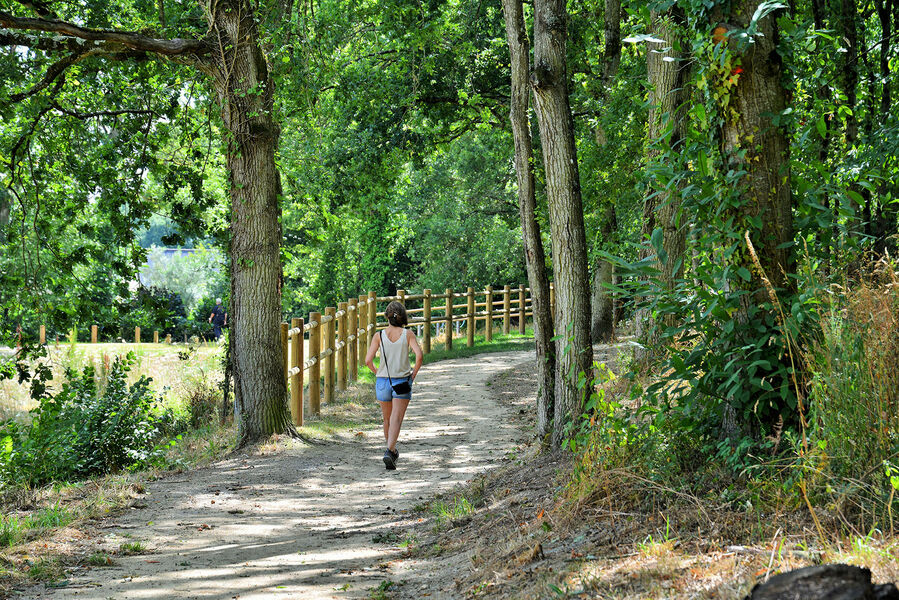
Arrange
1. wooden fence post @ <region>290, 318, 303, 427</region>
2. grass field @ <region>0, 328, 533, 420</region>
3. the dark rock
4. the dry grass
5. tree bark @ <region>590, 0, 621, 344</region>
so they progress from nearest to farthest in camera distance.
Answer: the dark rock → the dry grass → wooden fence post @ <region>290, 318, 303, 427</region> → grass field @ <region>0, 328, 533, 420</region> → tree bark @ <region>590, 0, 621, 344</region>

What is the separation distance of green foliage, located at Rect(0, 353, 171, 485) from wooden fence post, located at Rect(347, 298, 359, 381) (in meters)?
4.92

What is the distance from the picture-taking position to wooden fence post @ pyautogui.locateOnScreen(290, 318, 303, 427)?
10.7m

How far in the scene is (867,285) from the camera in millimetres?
3820

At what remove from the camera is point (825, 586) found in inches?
92.0

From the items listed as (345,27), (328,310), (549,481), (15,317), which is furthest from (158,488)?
(345,27)

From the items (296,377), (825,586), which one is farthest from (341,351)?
(825,586)

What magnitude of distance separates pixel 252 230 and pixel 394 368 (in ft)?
7.63

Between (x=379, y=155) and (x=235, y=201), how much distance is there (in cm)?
662

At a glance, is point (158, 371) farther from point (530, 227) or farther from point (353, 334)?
point (530, 227)

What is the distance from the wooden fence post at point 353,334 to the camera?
1411cm

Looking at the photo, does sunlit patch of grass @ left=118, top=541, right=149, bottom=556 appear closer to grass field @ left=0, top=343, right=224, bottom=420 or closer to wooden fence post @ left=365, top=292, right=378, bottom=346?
grass field @ left=0, top=343, right=224, bottom=420

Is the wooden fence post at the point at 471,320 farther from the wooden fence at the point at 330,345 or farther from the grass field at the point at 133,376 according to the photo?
the grass field at the point at 133,376

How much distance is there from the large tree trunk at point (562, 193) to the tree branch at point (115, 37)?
3.97m

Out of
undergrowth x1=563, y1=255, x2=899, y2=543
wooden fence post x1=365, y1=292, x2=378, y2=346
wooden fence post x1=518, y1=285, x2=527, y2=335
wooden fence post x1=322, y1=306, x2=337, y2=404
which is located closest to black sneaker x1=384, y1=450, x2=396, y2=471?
undergrowth x1=563, y1=255, x2=899, y2=543
